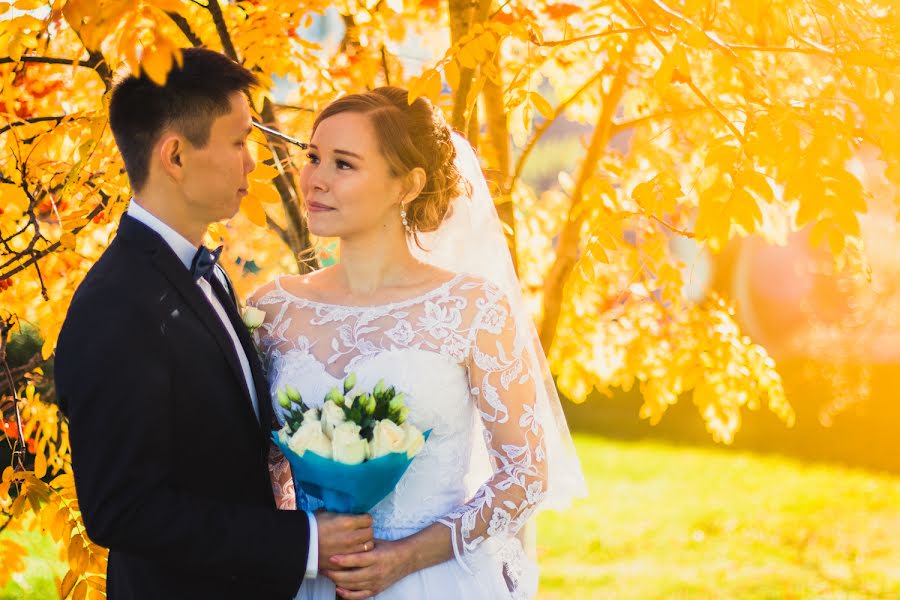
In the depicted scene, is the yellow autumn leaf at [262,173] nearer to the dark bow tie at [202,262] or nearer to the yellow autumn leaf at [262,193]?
the yellow autumn leaf at [262,193]

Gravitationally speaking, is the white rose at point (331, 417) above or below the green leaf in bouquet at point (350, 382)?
below

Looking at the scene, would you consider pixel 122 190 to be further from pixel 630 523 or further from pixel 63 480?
pixel 630 523

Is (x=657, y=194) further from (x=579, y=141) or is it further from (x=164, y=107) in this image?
Answer: (x=579, y=141)

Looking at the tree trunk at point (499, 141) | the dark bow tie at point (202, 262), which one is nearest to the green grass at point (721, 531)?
the tree trunk at point (499, 141)

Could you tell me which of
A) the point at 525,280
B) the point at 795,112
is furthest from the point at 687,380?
the point at 795,112

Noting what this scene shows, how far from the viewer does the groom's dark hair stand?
228 centimetres

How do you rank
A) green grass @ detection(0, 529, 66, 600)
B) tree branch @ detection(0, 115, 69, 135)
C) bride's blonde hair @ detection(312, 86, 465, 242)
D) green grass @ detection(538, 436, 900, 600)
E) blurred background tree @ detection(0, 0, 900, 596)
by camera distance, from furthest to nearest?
green grass @ detection(538, 436, 900, 600), green grass @ detection(0, 529, 66, 600), tree branch @ detection(0, 115, 69, 135), bride's blonde hair @ detection(312, 86, 465, 242), blurred background tree @ detection(0, 0, 900, 596)

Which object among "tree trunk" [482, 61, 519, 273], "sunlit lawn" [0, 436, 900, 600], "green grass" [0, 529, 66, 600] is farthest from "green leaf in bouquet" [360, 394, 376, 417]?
"sunlit lawn" [0, 436, 900, 600]

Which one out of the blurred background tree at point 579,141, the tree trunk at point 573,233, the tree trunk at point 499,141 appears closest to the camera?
the blurred background tree at point 579,141

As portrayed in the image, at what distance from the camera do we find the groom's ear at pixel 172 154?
89.3 inches

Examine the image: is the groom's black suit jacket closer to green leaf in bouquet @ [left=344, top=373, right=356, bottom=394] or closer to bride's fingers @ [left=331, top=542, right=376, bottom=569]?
bride's fingers @ [left=331, top=542, right=376, bottom=569]

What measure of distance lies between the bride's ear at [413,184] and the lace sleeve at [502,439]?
19.8 inches

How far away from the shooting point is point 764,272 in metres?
13.2

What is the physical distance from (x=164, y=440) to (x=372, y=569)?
0.66 m
